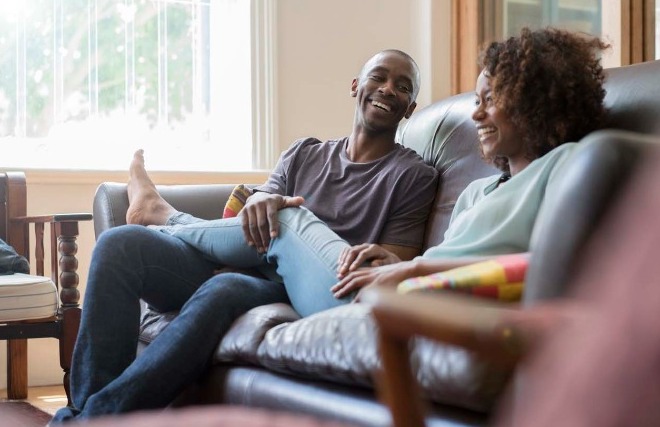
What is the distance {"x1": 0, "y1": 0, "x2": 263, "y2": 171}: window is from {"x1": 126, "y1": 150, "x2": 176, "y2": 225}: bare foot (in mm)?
1010

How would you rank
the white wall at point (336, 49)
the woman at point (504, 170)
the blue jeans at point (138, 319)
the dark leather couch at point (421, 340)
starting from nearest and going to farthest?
the dark leather couch at point (421, 340) < the woman at point (504, 170) < the blue jeans at point (138, 319) < the white wall at point (336, 49)

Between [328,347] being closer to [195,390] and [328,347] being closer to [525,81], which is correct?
[195,390]

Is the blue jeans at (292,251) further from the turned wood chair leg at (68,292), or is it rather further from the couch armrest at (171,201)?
the turned wood chair leg at (68,292)

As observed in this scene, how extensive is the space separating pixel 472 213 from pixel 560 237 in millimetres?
711

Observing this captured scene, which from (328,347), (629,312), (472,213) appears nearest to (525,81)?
(472,213)

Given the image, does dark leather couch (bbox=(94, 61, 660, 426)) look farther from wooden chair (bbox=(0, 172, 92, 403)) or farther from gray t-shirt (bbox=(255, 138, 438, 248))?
wooden chair (bbox=(0, 172, 92, 403))

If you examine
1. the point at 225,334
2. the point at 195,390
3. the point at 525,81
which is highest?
the point at 525,81

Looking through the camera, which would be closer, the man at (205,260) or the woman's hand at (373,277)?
the woman's hand at (373,277)

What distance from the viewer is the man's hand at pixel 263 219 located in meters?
2.21

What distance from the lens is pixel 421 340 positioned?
58.7 inches

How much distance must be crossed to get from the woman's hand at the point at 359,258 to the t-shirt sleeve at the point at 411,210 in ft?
1.18

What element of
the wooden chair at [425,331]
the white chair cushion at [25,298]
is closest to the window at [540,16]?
the white chair cushion at [25,298]

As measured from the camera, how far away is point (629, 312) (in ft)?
1.10

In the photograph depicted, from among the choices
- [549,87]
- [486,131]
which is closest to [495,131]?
[486,131]
